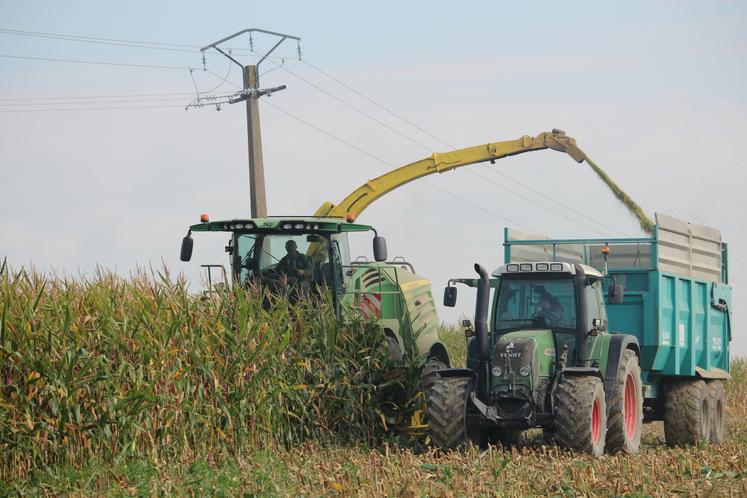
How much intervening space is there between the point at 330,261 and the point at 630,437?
163 inches

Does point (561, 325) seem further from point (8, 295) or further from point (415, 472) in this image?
point (8, 295)

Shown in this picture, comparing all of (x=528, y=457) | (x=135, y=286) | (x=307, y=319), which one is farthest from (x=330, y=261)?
(x=528, y=457)

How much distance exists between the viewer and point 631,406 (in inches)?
521

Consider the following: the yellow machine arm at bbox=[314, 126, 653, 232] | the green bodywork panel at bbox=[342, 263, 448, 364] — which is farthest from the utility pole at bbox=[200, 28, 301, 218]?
the green bodywork panel at bbox=[342, 263, 448, 364]

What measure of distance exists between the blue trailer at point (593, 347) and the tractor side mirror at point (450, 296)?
17mm

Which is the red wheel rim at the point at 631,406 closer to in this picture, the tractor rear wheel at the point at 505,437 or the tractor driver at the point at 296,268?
the tractor rear wheel at the point at 505,437

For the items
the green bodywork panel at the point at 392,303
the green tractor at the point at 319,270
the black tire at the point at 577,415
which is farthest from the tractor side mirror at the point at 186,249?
the black tire at the point at 577,415

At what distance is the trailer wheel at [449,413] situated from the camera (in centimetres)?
1220

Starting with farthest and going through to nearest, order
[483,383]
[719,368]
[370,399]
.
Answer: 1. [719,368]
2. [370,399]
3. [483,383]

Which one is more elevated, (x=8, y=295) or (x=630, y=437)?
(x=8, y=295)

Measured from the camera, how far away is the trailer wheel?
1220 centimetres

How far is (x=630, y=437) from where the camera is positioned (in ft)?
42.8

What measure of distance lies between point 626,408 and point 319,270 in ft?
13.2

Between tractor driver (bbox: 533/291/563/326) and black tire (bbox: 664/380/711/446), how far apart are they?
2.49 meters
